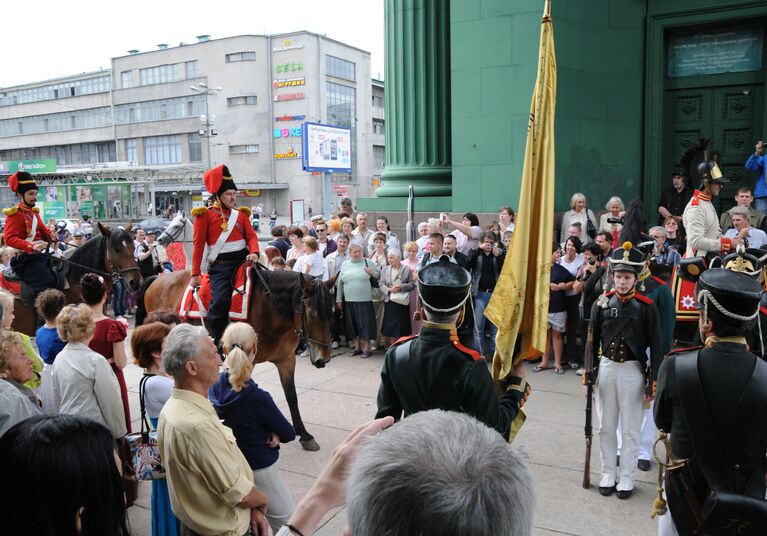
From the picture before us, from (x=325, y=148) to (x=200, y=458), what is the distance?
90.9ft

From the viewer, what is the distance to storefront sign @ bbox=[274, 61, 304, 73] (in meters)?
58.7

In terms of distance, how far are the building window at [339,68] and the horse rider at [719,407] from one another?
6041 centimetres

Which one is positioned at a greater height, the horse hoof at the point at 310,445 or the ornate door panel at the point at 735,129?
the ornate door panel at the point at 735,129

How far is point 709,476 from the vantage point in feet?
10.2

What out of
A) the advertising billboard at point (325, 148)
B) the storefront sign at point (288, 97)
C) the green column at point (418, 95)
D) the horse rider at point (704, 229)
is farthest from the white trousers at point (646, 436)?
the storefront sign at point (288, 97)

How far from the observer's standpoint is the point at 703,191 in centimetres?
777

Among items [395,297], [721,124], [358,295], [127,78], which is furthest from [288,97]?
[395,297]

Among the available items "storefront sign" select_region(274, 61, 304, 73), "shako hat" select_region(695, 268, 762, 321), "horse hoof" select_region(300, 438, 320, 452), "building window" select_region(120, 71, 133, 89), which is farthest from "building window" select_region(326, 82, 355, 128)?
"shako hat" select_region(695, 268, 762, 321)

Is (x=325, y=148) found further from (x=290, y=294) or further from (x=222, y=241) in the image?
(x=290, y=294)

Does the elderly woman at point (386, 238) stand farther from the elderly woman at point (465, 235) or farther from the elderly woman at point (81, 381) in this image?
the elderly woman at point (81, 381)

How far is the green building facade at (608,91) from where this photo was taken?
10812mm

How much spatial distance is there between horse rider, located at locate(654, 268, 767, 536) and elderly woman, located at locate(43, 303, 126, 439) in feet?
11.7

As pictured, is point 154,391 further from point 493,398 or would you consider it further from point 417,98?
point 417,98

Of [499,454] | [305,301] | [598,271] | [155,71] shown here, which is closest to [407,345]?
[499,454]
